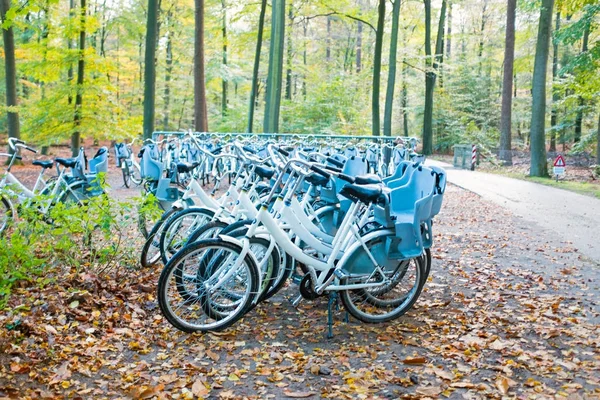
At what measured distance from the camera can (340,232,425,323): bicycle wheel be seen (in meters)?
3.78

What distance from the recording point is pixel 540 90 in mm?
15828

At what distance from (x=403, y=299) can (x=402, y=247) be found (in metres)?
0.57

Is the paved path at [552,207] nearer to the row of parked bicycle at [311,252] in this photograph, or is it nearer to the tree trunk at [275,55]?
the row of parked bicycle at [311,252]

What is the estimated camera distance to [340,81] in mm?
23781

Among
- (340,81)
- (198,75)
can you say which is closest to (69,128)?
(198,75)

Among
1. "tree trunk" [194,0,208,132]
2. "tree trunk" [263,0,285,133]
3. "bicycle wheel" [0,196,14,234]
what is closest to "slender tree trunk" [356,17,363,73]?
"tree trunk" [194,0,208,132]

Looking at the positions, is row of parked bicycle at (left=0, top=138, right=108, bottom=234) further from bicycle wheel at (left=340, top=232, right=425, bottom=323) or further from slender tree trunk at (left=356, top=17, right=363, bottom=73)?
slender tree trunk at (left=356, top=17, right=363, bottom=73)

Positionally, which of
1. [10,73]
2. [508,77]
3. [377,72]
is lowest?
[10,73]

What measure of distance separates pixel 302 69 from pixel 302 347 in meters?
23.4

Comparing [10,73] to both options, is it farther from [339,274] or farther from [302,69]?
[339,274]

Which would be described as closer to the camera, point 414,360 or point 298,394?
point 298,394

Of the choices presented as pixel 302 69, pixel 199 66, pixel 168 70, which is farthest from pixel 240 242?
pixel 168 70

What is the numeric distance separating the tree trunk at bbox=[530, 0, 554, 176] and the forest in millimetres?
32

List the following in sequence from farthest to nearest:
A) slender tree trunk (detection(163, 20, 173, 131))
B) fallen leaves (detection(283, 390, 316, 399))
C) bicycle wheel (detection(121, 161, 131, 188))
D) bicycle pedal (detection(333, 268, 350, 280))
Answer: slender tree trunk (detection(163, 20, 173, 131)) → bicycle wheel (detection(121, 161, 131, 188)) → bicycle pedal (detection(333, 268, 350, 280)) → fallen leaves (detection(283, 390, 316, 399))
